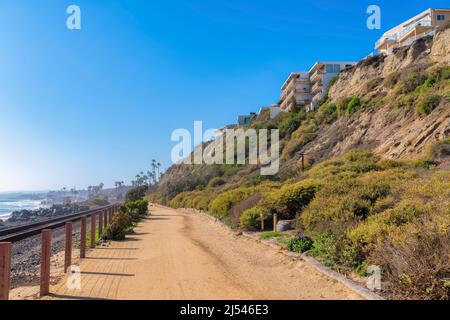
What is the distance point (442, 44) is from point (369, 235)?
35.6 meters

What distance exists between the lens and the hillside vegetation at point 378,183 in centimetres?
610

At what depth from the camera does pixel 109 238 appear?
13.9m

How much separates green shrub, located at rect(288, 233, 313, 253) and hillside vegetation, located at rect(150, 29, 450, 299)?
56 millimetres

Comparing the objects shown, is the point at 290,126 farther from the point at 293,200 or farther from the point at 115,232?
the point at 115,232

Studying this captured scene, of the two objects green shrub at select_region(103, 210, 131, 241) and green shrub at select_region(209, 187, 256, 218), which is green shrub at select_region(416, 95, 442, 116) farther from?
green shrub at select_region(103, 210, 131, 241)

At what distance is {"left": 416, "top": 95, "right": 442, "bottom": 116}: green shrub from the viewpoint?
80.3 feet

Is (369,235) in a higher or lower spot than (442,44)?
lower

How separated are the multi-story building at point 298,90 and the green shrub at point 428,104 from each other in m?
41.6

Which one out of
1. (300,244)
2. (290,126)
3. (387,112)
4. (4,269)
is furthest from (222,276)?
(290,126)

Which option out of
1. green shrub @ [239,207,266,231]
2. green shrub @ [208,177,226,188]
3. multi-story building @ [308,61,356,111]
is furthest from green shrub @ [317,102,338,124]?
green shrub @ [239,207,266,231]

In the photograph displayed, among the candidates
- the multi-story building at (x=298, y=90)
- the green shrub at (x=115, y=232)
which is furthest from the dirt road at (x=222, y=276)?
the multi-story building at (x=298, y=90)

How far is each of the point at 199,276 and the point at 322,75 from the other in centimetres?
5934
